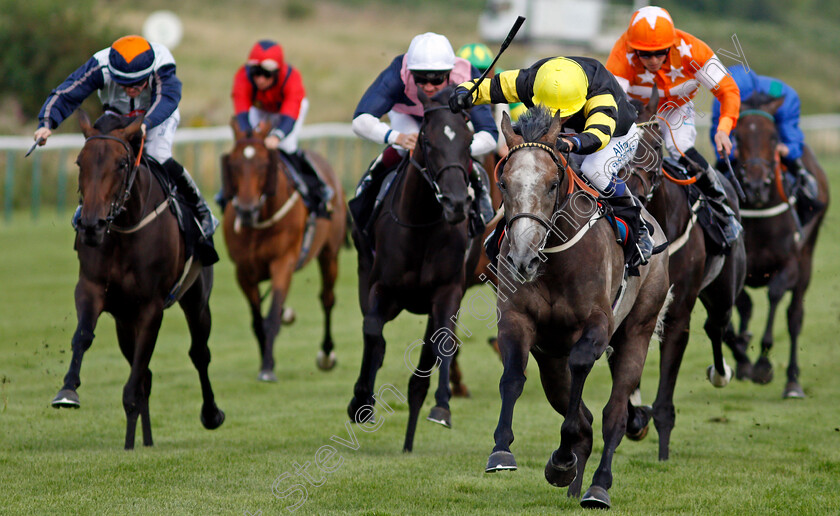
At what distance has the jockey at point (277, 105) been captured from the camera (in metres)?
9.22

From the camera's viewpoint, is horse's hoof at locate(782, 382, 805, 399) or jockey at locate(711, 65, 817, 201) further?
jockey at locate(711, 65, 817, 201)

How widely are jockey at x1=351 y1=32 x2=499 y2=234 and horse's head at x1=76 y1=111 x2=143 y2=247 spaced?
1.26 meters

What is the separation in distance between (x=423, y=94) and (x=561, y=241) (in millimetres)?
1575

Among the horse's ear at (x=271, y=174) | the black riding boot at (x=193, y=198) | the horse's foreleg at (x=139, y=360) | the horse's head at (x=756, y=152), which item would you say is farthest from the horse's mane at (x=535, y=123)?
the horse's ear at (x=271, y=174)

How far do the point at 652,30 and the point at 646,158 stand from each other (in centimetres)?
71

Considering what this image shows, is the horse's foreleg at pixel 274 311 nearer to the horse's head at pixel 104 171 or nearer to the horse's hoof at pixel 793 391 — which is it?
the horse's head at pixel 104 171

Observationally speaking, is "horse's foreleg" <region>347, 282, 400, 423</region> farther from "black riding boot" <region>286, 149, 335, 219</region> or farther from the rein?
"black riding boot" <region>286, 149, 335, 219</region>

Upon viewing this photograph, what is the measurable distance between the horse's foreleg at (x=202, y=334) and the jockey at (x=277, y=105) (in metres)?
2.40

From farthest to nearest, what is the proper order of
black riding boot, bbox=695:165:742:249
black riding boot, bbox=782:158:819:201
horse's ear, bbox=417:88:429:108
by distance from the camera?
black riding boot, bbox=782:158:819:201 < black riding boot, bbox=695:165:742:249 < horse's ear, bbox=417:88:429:108

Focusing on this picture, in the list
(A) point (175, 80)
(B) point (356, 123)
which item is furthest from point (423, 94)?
(A) point (175, 80)

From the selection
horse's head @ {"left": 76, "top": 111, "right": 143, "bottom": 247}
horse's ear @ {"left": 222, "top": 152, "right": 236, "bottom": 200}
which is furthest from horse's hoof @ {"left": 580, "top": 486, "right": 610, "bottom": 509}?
horse's ear @ {"left": 222, "top": 152, "right": 236, "bottom": 200}

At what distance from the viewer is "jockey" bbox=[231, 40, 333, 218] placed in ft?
30.2

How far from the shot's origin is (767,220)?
813cm

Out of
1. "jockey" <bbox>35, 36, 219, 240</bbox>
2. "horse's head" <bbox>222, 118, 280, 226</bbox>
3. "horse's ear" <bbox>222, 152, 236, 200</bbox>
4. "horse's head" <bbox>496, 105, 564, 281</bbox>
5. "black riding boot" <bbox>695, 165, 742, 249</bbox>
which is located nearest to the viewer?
"horse's head" <bbox>496, 105, 564, 281</bbox>
